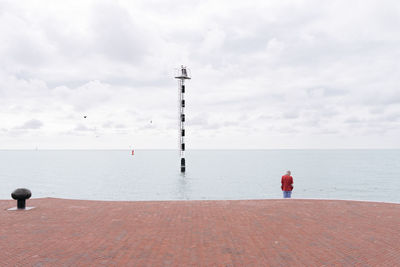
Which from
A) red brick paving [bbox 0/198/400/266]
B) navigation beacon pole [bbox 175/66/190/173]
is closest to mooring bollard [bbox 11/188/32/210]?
red brick paving [bbox 0/198/400/266]

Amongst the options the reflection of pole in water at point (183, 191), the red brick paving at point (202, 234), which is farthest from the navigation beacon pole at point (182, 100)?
the red brick paving at point (202, 234)

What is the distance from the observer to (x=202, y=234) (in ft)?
27.8

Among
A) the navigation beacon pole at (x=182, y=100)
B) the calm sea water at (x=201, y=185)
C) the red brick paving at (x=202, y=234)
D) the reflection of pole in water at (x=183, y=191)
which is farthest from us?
the navigation beacon pole at (x=182, y=100)

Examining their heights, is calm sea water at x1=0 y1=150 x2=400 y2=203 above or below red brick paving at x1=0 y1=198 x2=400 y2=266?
below

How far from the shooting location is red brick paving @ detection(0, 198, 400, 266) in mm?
6766

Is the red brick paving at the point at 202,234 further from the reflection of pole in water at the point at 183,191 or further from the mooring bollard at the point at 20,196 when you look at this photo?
the reflection of pole in water at the point at 183,191

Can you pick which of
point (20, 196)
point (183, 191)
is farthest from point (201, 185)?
point (20, 196)

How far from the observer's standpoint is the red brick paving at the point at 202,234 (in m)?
6.77

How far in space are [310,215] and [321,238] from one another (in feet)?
8.85

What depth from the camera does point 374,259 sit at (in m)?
6.81

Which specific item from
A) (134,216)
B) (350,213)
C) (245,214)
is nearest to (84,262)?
(134,216)

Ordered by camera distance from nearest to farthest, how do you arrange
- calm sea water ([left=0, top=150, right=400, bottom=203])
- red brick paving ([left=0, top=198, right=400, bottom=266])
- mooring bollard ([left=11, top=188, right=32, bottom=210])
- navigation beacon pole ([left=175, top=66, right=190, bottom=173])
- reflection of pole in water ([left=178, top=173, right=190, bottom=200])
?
red brick paving ([left=0, top=198, right=400, bottom=266]), mooring bollard ([left=11, top=188, right=32, bottom=210]), reflection of pole in water ([left=178, top=173, right=190, bottom=200]), calm sea water ([left=0, top=150, right=400, bottom=203]), navigation beacon pole ([left=175, top=66, right=190, bottom=173])

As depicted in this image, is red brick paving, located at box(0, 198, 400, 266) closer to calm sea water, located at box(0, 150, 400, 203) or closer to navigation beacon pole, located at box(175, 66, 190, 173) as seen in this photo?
calm sea water, located at box(0, 150, 400, 203)

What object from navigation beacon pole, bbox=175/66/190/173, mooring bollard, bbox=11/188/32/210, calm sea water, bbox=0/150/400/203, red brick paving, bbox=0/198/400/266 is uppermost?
navigation beacon pole, bbox=175/66/190/173
